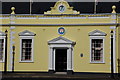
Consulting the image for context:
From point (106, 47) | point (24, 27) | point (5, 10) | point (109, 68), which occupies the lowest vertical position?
point (109, 68)

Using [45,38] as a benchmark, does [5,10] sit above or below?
above

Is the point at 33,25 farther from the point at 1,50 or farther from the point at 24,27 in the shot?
the point at 1,50

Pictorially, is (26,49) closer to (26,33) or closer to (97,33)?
(26,33)

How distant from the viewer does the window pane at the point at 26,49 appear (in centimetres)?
2658

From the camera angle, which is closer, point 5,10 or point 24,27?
point 24,27

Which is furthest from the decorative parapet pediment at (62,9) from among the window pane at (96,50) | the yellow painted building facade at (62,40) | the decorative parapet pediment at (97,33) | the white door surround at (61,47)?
the window pane at (96,50)

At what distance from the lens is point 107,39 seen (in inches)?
1009

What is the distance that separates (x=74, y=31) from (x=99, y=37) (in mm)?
2197

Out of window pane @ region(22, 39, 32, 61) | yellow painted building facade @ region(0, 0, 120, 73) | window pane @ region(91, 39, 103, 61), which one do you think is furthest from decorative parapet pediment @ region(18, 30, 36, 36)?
window pane @ region(91, 39, 103, 61)

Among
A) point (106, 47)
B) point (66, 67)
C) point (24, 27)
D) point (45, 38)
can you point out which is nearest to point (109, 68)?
point (106, 47)

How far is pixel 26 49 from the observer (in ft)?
87.3

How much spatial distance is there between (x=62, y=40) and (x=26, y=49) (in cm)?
335

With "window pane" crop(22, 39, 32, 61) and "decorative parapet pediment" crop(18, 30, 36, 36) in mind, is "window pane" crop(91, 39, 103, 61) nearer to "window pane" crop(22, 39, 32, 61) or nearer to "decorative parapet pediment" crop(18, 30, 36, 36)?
"decorative parapet pediment" crop(18, 30, 36, 36)

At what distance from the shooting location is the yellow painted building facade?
84.1 feet
